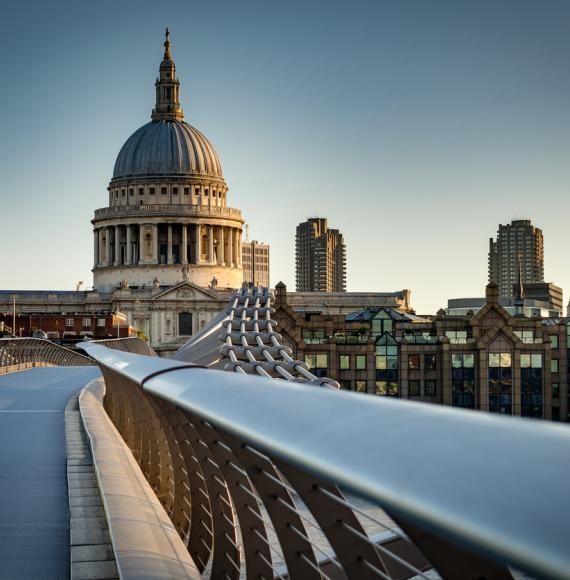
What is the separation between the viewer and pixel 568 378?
8912cm

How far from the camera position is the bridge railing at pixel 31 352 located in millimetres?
28906

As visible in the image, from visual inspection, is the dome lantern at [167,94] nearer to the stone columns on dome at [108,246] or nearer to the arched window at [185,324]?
the stone columns on dome at [108,246]

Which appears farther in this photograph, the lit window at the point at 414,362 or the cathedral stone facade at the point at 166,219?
the cathedral stone facade at the point at 166,219

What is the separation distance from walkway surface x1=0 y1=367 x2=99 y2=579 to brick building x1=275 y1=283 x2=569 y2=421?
66.8m

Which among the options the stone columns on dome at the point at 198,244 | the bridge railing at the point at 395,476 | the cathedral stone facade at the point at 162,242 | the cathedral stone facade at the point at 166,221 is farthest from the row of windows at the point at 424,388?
the bridge railing at the point at 395,476

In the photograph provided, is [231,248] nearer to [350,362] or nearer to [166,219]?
[166,219]

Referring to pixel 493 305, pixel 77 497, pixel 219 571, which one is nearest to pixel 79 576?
pixel 219 571

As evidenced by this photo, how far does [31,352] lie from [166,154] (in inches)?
4758

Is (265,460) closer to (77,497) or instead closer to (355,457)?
(355,457)

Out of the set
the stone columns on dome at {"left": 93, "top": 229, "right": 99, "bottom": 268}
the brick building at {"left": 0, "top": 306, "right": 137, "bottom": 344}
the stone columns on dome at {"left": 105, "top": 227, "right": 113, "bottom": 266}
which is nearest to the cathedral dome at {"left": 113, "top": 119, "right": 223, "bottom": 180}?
the stone columns on dome at {"left": 105, "top": 227, "right": 113, "bottom": 266}

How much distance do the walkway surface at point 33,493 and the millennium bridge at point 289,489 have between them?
0.07 ft

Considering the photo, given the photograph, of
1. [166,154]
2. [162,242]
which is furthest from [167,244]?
[166,154]

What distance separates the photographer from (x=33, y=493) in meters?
8.16

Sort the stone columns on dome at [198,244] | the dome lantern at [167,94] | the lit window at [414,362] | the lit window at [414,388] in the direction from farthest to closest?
the dome lantern at [167,94], the stone columns on dome at [198,244], the lit window at [414,388], the lit window at [414,362]
